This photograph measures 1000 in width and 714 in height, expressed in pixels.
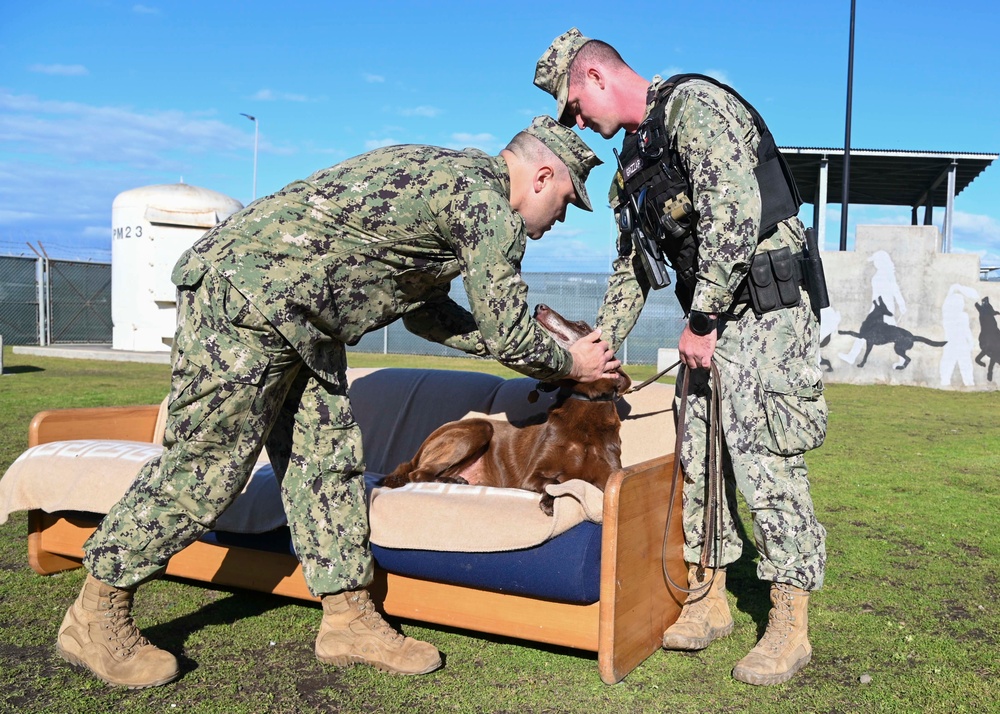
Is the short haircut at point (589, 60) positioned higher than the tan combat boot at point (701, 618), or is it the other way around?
the short haircut at point (589, 60)

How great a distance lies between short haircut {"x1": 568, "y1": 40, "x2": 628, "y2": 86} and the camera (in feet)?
10.1

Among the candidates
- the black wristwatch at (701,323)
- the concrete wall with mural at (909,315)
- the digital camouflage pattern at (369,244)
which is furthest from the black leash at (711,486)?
the concrete wall with mural at (909,315)

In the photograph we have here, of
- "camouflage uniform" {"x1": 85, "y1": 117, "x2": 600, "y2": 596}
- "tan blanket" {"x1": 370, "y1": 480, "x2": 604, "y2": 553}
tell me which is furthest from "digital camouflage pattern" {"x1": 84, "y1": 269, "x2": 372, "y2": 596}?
"tan blanket" {"x1": 370, "y1": 480, "x2": 604, "y2": 553}

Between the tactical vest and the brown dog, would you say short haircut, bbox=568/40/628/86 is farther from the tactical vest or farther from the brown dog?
the brown dog

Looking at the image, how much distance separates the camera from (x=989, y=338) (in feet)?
46.7

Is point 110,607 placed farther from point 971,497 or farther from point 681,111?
point 971,497

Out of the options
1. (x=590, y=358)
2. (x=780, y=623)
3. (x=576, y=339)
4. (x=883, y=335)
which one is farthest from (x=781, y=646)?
(x=883, y=335)

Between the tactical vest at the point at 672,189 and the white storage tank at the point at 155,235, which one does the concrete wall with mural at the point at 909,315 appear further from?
the white storage tank at the point at 155,235

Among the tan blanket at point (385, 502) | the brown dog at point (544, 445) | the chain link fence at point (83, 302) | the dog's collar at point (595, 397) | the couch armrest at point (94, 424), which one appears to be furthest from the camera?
the chain link fence at point (83, 302)

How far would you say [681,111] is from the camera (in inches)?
113

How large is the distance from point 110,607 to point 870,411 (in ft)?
32.5

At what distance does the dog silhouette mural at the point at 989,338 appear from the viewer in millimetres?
14219

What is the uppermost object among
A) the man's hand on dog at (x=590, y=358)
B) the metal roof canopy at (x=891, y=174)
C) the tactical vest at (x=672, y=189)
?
the metal roof canopy at (x=891, y=174)

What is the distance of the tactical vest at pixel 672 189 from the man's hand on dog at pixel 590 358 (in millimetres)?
359
